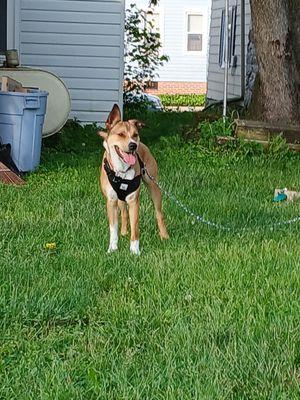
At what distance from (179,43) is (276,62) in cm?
2142

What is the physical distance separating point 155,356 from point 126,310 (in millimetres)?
702

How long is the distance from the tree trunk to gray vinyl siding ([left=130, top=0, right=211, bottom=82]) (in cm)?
2040

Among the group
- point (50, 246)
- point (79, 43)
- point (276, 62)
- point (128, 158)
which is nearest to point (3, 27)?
point (79, 43)

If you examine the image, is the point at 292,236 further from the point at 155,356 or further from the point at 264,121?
the point at 264,121

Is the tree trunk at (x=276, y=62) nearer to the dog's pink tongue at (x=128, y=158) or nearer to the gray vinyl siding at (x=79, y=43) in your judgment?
the gray vinyl siding at (x=79, y=43)

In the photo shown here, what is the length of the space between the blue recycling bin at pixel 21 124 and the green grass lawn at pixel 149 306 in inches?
88.4

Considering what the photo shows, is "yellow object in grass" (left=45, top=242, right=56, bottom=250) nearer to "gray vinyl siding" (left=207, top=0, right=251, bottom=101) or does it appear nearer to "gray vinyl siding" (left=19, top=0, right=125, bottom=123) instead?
"gray vinyl siding" (left=19, top=0, right=125, bottom=123)

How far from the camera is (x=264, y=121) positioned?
1293cm

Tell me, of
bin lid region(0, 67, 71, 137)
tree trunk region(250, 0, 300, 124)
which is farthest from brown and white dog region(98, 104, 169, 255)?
tree trunk region(250, 0, 300, 124)

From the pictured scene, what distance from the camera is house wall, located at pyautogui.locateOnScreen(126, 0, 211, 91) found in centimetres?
3328

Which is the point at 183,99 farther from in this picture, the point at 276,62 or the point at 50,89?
the point at 50,89

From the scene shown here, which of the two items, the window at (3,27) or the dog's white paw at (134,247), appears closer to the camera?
the dog's white paw at (134,247)

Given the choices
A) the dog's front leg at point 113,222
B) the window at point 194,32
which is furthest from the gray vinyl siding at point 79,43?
the window at point 194,32

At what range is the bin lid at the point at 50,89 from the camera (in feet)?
41.5
